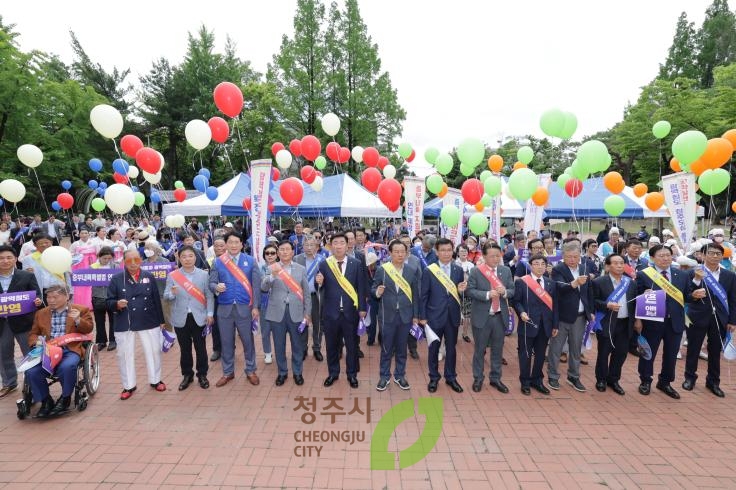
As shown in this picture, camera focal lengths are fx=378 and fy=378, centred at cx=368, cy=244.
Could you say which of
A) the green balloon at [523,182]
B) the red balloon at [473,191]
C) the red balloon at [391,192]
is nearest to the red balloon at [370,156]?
the red balloon at [391,192]

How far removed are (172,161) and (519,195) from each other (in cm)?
3255

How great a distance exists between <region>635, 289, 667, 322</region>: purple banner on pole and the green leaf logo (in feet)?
8.41

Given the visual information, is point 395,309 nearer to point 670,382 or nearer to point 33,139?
point 670,382

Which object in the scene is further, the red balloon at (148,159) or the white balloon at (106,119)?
the red balloon at (148,159)

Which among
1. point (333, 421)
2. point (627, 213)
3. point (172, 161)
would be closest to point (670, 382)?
point (333, 421)

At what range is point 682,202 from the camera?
598 centimetres

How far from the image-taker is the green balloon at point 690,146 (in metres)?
5.50

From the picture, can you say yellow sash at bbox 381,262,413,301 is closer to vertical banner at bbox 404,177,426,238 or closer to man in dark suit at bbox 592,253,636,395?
man in dark suit at bbox 592,253,636,395

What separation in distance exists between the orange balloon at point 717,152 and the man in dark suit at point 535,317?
4.09 m

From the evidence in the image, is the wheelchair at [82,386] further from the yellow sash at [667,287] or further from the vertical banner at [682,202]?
the vertical banner at [682,202]

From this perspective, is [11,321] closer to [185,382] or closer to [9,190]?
[185,382]

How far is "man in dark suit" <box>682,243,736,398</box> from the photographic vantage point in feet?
14.7

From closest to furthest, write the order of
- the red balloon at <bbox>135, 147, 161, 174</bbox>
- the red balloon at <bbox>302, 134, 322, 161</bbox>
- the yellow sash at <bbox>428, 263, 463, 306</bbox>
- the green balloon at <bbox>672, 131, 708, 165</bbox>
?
1. the yellow sash at <bbox>428, 263, 463, 306</bbox>
2. the green balloon at <bbox>672, 131, 708, 165</bbox>
3. the red balloon at <bbox>135, 147, 161, 174</bbox>
4. the red balloon at <bbox>302, 134, 322, 161</bbox>

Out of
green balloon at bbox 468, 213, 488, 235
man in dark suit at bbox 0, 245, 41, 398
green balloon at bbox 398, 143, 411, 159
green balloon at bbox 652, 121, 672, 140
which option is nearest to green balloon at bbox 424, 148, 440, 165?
green balloon at bbox 398, 143, 411, 159
